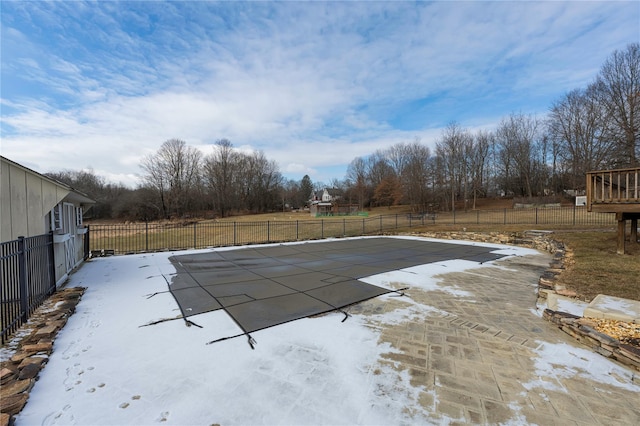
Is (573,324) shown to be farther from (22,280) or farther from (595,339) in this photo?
(22,280)

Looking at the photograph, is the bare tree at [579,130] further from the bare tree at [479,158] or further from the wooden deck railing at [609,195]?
the wooden deck railing at [609,195]

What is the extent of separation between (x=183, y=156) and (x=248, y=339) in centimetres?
4710

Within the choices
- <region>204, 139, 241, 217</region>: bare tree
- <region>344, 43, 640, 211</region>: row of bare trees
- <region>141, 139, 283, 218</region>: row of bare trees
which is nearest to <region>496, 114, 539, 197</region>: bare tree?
<region>344, 43, 640, 211</region>: row of bare trees

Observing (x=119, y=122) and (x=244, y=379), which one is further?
(x=119, y=122)

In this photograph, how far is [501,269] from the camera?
7090mm

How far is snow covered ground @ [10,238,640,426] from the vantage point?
6.59 ft

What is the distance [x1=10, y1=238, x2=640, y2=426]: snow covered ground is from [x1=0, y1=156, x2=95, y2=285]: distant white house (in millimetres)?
1595

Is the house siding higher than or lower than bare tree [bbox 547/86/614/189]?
lower

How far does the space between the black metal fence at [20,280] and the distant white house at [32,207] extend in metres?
0.24

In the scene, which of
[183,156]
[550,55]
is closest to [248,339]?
[550,55]

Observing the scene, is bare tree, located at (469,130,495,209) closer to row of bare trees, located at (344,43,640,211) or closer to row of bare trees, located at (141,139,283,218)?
row of bare trees, located at (344,43,640,211)

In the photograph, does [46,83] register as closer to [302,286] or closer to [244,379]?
[302,286]

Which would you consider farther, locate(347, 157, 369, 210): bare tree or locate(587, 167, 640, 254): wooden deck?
locate(347, 157, 369, 210): bare tree

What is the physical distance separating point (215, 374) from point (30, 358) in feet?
6.19
